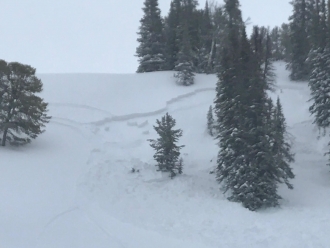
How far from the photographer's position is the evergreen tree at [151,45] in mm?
43125

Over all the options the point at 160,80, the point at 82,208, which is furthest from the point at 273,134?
the point at 160,80

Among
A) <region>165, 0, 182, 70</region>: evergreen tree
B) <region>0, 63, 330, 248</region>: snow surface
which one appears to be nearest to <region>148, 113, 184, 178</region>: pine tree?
<region>0, 63, 330, 248</region>: snow surface

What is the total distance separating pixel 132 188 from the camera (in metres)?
20.2

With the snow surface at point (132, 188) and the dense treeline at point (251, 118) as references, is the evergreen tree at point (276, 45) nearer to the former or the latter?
the dense treeline at point (251, 118)

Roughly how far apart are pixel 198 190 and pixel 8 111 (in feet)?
39.7

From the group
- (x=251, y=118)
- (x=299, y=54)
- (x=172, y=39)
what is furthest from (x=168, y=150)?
(x=172, y=39)

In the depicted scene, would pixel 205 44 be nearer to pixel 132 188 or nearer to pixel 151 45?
pixel 151 45

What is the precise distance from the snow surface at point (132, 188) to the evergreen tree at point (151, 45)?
9.63m

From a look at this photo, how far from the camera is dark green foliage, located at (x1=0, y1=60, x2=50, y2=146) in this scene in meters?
22.7

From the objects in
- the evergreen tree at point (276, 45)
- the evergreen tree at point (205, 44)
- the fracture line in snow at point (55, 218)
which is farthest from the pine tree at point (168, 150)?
the evergreen tree at point (276, 45)

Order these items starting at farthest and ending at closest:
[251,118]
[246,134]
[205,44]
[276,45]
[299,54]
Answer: [276,45], [205,44], [299,54], [251,118], [246,134]

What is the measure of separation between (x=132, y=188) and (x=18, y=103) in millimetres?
8751

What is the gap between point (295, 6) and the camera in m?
47.7

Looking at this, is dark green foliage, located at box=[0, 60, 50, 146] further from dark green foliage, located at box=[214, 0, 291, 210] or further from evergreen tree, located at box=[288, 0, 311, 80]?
evergreen tree, located at box=[288, 0, 311, 80]
